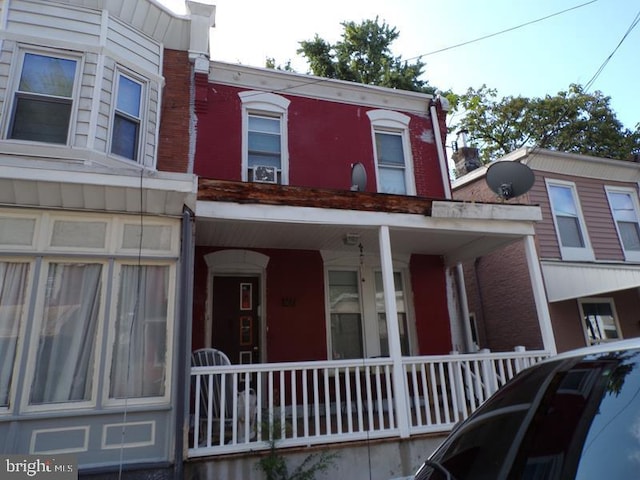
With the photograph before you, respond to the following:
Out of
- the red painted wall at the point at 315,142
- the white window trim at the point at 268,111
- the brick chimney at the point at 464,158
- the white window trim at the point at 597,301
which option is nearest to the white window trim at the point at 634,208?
the white window trim at the point at 597,301

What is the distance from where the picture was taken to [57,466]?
362 centimetres

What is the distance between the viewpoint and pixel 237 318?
6762mm

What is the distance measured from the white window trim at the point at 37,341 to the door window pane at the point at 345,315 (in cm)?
392

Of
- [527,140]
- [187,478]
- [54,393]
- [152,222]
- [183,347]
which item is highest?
[527,140]

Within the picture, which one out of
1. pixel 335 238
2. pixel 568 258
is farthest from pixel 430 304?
pixel 568 258

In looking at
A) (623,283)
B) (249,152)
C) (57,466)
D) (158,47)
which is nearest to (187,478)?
(57,466)

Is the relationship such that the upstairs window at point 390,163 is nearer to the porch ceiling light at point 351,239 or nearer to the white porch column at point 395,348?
the porch ceiling light at point 351,239

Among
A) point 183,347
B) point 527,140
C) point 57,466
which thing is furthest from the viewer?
point 527,140

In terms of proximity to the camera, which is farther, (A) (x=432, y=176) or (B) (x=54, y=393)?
(A) (x=432, y=176)

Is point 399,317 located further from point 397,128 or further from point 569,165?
point 569,165

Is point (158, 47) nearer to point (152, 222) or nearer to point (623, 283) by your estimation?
point (152, 222)

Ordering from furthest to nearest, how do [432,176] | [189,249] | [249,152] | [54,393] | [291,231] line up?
1. [432,176]
2. [249,152]
3. [291,231]
4. [189,249]
5. [54,393]

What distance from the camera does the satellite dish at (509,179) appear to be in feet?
21.0

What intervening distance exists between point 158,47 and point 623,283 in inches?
372
